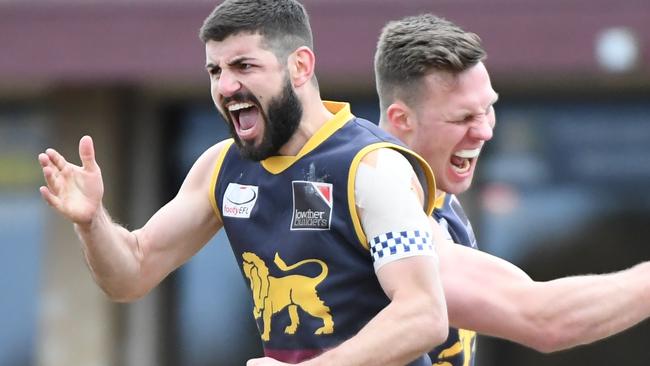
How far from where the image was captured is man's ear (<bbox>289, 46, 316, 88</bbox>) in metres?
4.29

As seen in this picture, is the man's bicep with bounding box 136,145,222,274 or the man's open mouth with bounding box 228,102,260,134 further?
the man's bicep with bounding box 136,145,222,274

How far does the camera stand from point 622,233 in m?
11.2

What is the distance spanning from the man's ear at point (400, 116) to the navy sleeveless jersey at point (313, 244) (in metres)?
0.63

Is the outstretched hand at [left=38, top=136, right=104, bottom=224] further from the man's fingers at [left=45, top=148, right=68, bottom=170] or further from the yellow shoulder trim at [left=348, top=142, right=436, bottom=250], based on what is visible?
the yellow shoulder trim at [left=348, top=142, right=436, bottom=250]

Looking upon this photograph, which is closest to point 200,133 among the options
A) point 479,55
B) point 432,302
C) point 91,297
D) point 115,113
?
point 115,113

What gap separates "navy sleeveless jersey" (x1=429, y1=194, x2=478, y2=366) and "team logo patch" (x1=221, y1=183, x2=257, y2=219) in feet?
2.46

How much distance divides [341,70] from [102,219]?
5910mm

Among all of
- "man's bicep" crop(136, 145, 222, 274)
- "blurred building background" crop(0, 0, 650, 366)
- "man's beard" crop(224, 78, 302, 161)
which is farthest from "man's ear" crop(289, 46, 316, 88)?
"blurred building background" crop(0, 0, 650, 366)

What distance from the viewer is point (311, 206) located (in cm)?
420

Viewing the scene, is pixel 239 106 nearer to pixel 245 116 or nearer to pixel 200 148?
pixel 245 116

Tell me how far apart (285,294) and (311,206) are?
0.28 meters

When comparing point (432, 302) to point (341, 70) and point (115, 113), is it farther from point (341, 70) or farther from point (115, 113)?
point (115, 113)

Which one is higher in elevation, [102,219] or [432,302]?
[102,219]

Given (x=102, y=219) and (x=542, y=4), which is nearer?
(x=102, y=219)
